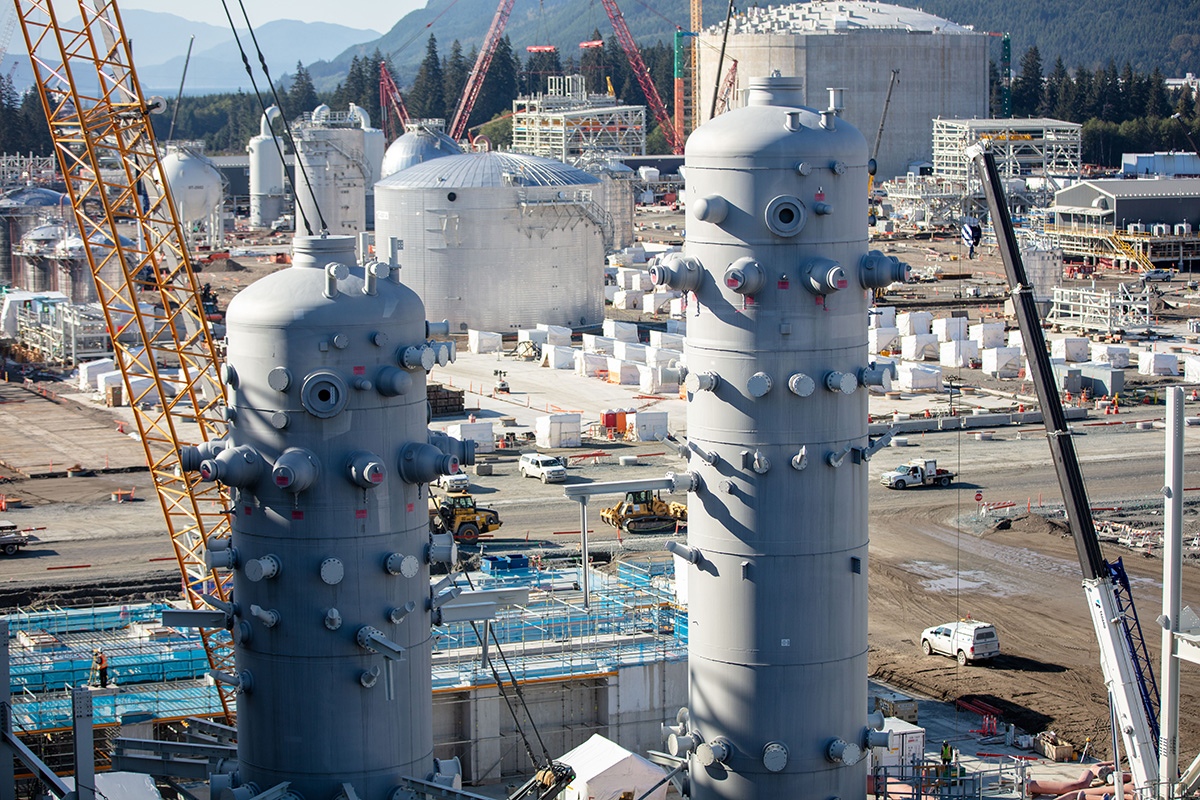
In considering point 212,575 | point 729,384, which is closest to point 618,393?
point 212,575

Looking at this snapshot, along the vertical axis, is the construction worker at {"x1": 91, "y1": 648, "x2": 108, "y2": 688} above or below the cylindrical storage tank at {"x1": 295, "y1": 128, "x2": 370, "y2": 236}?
below

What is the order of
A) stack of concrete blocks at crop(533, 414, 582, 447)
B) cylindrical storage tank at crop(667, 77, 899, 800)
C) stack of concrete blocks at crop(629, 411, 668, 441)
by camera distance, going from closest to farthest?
cylindrical storage tank at crop(667, 77, 899, 800)
stack of concrete blocks at crop(533, 414, 582, 447)
stack of concrete blocks at crop(629, 411, 668, 441)

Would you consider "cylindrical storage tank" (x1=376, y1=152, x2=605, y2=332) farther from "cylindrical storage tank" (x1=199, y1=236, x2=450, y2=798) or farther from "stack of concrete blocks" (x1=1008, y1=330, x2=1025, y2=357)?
"cylindrical storage tank" (x1=199, y1=236, x2=450, y2=798)

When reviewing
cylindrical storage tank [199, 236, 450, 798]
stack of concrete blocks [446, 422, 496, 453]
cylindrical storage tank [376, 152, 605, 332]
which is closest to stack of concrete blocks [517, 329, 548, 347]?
cylindrical storage tank [376, 152, 605, 332]

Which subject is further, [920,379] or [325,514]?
[920,379]

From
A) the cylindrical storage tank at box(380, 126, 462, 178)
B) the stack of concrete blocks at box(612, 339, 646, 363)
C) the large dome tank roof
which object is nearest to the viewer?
the stack of concrete blocks at box(612, 339, 646, 363)

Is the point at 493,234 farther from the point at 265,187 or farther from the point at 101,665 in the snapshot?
the point at 265,187

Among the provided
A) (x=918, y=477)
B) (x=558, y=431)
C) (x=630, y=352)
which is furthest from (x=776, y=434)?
(x=630, y=352)

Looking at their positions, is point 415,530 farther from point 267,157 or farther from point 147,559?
point 267,157
